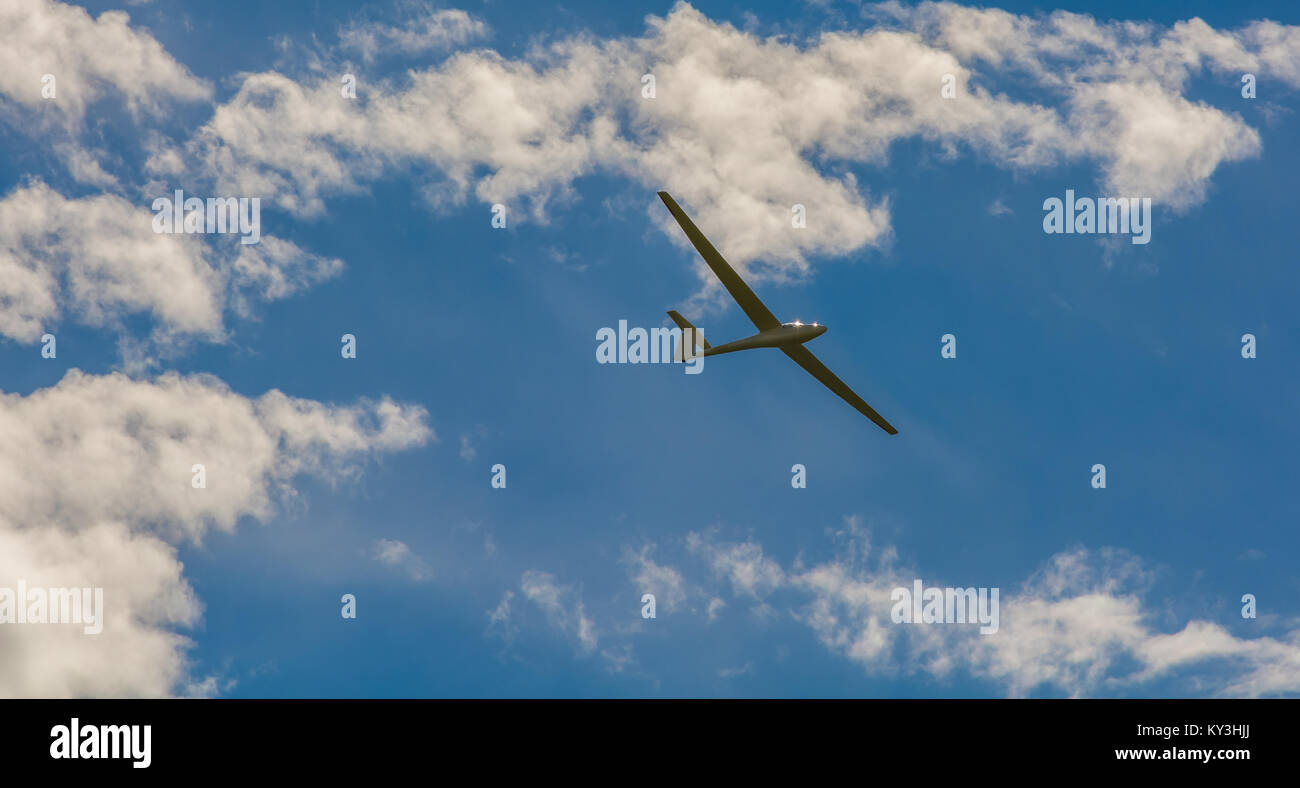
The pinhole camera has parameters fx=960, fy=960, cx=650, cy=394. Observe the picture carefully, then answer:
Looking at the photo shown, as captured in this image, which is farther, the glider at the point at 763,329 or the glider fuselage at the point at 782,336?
the glider fuselage at the point at 782,336

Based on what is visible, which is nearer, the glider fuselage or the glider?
the glider
